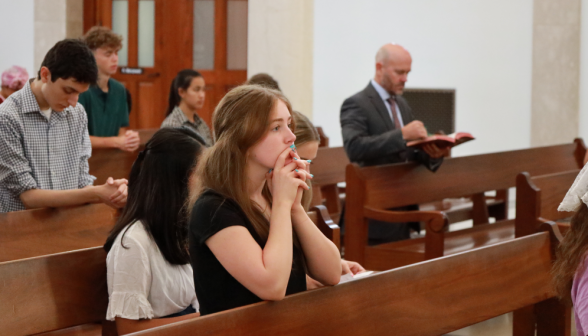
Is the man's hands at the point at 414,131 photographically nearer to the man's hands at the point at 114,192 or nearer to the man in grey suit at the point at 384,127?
the man in grey suit at the point at 384,127

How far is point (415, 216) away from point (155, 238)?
2.08 m

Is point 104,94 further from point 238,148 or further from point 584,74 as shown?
point 584,74

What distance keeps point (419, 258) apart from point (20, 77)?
3.93 meters

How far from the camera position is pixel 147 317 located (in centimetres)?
225

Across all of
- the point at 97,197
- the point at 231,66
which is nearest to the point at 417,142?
the point at 97,197

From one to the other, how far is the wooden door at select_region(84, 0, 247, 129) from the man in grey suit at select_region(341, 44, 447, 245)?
16.8 ft

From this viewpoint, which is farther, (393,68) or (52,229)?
(393,68)

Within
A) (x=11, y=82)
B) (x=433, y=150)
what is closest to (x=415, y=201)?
(x=433, y=150)

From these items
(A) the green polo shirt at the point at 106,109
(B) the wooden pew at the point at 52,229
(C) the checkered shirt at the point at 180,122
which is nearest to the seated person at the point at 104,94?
(A) the green polo shirt at the point at 106,109

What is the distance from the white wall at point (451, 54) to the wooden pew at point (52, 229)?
5.73 m

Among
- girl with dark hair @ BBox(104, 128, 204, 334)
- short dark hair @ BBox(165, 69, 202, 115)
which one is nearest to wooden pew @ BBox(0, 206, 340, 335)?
girl with dark hair @ BBox(104, 128, 204, 334)

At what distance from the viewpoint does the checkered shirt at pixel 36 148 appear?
3260 mm

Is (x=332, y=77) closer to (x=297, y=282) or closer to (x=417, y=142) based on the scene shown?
(x=417, y=142)

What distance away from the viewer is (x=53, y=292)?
2.40 metres
